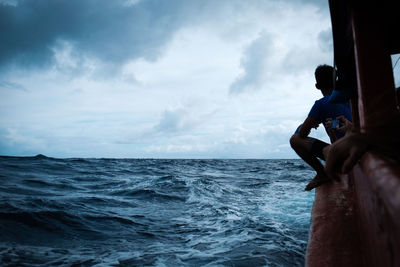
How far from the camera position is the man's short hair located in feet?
10.3

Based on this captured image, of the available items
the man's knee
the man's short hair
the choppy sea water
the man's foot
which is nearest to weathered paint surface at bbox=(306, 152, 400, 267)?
the man's foot

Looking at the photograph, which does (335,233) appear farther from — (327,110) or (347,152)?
(327,110)

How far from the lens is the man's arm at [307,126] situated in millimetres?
3186

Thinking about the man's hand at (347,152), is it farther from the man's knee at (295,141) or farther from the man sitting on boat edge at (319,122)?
the man's knee at (295,141)

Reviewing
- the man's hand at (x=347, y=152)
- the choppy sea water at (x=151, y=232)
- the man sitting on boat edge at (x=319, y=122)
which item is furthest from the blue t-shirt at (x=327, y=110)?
the man's hand at (x=347, y=152)

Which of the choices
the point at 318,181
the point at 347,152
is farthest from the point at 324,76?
the point at 347,152

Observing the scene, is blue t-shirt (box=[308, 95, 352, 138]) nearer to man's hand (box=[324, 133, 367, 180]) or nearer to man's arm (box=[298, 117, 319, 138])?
man's arm (box=[298, 117, 319, 138])

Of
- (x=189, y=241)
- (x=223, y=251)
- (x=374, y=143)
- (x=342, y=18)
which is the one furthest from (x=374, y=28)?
(x=189, y=241)

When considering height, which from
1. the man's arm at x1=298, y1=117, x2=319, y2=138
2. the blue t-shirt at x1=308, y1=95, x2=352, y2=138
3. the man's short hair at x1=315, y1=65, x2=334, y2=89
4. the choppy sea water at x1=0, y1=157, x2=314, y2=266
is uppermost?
the man's short hair at x1=315, y1=65, x2=334, y2=89

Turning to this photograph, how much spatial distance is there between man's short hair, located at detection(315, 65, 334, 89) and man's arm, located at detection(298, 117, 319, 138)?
452 millimetres

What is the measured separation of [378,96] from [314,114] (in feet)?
6.50

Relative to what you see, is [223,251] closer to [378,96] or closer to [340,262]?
[340,262]

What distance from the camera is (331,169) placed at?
3.46ft

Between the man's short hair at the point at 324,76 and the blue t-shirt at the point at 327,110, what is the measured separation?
9.7 inches
